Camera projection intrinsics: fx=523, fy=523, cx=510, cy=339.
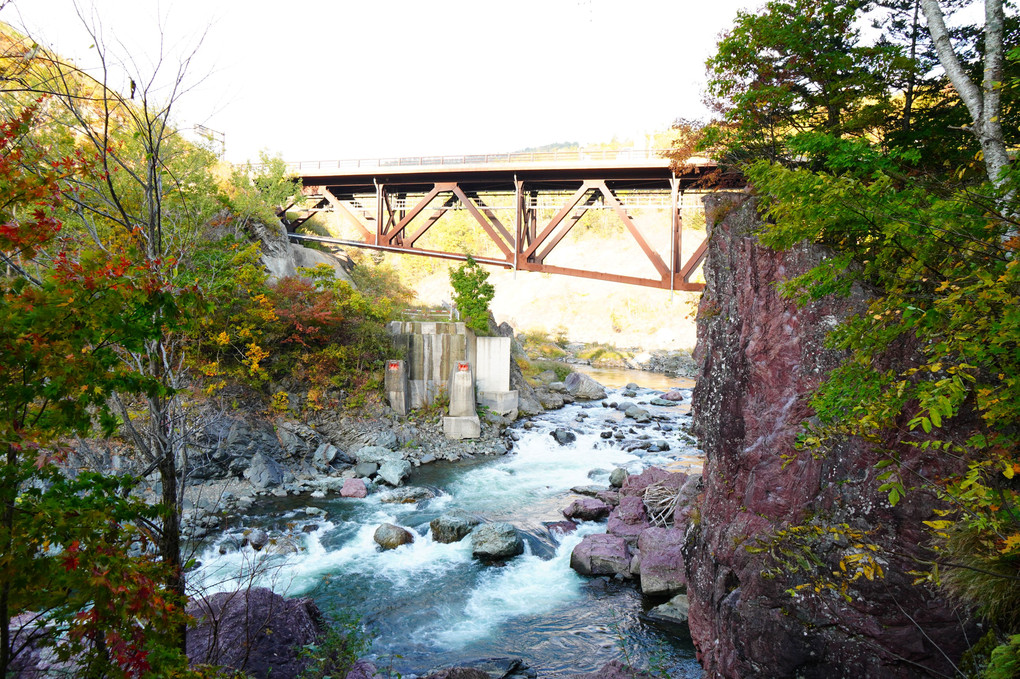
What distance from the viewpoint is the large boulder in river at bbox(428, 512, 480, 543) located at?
11.1m

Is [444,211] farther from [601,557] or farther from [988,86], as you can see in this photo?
[988,86]

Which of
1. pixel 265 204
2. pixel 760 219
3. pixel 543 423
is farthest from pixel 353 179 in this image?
pixel 760 219

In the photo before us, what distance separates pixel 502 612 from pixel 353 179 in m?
17.2

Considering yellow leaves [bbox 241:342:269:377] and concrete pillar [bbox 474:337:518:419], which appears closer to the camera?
yellow leaves [bbox 241:342:269:377]

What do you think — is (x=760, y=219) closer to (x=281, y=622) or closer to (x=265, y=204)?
(x=281, y=622)

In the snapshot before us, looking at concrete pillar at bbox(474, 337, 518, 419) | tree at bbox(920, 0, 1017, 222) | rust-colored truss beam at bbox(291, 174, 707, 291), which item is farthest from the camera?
concrete pillar at bbox(474, 337, 518, 419)

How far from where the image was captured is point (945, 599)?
15.3 ft

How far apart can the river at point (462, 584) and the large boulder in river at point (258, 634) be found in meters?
0.39

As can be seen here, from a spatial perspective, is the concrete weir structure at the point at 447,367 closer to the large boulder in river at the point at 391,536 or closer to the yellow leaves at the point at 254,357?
the yellow leaves at the point at 254,357

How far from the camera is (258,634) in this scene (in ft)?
19.9

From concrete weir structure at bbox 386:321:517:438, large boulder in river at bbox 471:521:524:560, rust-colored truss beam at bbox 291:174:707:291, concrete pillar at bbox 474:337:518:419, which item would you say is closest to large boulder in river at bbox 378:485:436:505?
large boulder in river at bbox 471:521:524:560

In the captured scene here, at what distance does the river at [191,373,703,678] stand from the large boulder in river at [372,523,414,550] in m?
0.16

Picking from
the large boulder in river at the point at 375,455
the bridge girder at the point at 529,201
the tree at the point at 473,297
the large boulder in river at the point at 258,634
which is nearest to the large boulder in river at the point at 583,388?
the tree at the point at 473,297

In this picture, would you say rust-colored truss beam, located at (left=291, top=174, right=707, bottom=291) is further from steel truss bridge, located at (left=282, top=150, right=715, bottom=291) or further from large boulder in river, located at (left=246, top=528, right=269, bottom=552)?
large boulder in river, located at (left=246, top=528, right=269, bottom=552)
